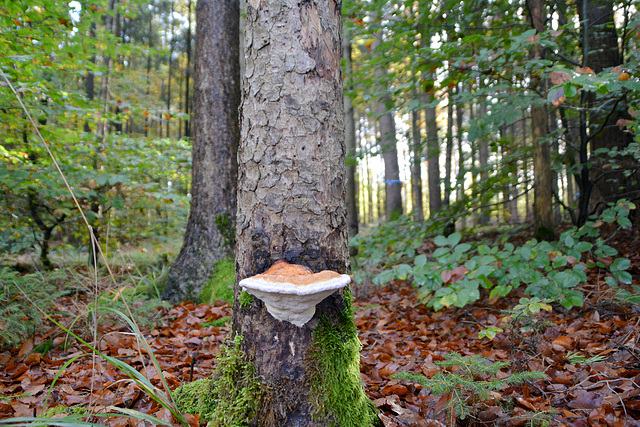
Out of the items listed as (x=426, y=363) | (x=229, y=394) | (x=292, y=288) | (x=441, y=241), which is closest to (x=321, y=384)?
(x=229, y=394)

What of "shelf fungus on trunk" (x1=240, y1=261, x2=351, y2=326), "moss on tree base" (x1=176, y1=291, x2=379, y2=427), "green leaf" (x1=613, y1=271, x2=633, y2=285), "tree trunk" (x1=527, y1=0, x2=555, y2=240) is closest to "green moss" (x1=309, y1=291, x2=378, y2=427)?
"moss on tree base" (x1=176, y1=291, x2=379, y2=427)

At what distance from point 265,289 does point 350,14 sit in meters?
4.47

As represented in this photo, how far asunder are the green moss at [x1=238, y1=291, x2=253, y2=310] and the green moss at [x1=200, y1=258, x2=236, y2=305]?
2.50 metres

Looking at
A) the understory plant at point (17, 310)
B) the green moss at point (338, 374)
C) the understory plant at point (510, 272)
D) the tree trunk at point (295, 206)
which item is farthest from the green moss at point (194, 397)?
the understory plant at point (510, 272)

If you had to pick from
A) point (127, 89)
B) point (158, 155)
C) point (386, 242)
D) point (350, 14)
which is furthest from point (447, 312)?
point (127, 89)

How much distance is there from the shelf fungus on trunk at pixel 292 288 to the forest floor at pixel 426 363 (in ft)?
2.39

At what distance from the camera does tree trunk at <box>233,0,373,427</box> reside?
59.0 inches

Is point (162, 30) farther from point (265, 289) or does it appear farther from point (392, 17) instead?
point (265, 289)

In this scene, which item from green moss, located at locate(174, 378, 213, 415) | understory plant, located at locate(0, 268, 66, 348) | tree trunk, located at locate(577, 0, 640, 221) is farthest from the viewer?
tree trunk, located at locate(577, 0, 640, 221)

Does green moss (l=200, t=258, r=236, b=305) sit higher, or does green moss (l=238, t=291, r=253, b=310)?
green moss (l=238, t=291, r=253, b=310)

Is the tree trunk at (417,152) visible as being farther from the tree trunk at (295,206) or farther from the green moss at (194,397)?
the green moss at (194,397)

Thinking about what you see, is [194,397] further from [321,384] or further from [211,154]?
[211,154]

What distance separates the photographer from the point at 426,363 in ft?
7.97

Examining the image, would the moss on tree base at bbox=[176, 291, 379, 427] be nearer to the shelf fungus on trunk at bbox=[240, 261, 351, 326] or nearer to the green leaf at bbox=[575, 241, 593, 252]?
the shelf fungus on trunk at bbox=[240, 261, 351, 326]
